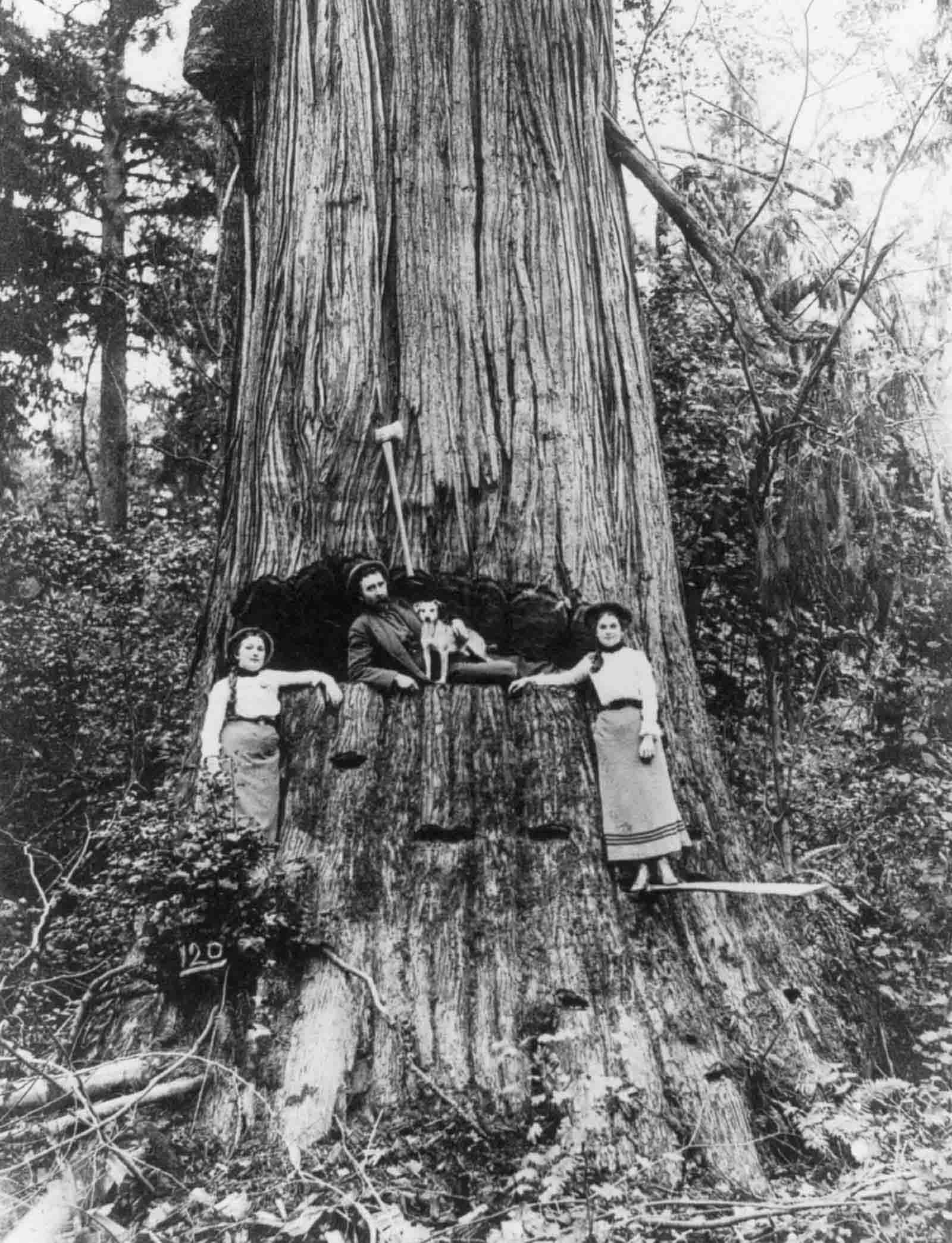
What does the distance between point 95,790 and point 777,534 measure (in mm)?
5764

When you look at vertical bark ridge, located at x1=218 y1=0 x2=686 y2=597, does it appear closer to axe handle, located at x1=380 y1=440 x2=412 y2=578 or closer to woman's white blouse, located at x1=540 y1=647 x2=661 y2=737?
axe handle, located at x1=380 y1=440 x2=412 y2=578

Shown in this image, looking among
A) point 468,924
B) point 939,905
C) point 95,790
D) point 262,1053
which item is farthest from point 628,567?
point 95,790

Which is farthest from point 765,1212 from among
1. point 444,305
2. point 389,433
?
point 444,305

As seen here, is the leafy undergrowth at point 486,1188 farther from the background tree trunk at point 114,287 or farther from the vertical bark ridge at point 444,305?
the background tree trunk at point 114,287

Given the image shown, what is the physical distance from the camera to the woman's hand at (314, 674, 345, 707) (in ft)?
14.3

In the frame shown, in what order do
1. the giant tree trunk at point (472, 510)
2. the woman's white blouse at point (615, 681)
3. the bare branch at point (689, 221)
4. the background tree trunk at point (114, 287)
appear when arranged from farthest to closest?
the background tree trunk at point (114, 287)
the bare branch at point (689, 221)
the woman's white blouse at point (615, 681)
the giant tree trunk at point (472, 510)

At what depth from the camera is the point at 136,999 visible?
4016 millimetres

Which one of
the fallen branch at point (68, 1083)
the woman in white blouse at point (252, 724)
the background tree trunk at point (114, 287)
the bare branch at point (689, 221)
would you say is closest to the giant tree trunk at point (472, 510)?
the woman in white blouse at point (252, 724)

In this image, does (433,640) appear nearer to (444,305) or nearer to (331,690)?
(331,690)

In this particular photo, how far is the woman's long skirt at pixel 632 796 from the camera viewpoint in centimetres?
415

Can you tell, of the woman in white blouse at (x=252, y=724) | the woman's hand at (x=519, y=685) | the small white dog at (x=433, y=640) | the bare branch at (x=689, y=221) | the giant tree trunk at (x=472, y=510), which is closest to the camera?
the giant tree trunk at (x=472, y=510)

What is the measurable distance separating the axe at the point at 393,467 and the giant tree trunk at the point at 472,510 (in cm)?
5

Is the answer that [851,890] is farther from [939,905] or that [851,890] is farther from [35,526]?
[35,526]

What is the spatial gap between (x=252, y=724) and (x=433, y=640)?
30.6 inches
